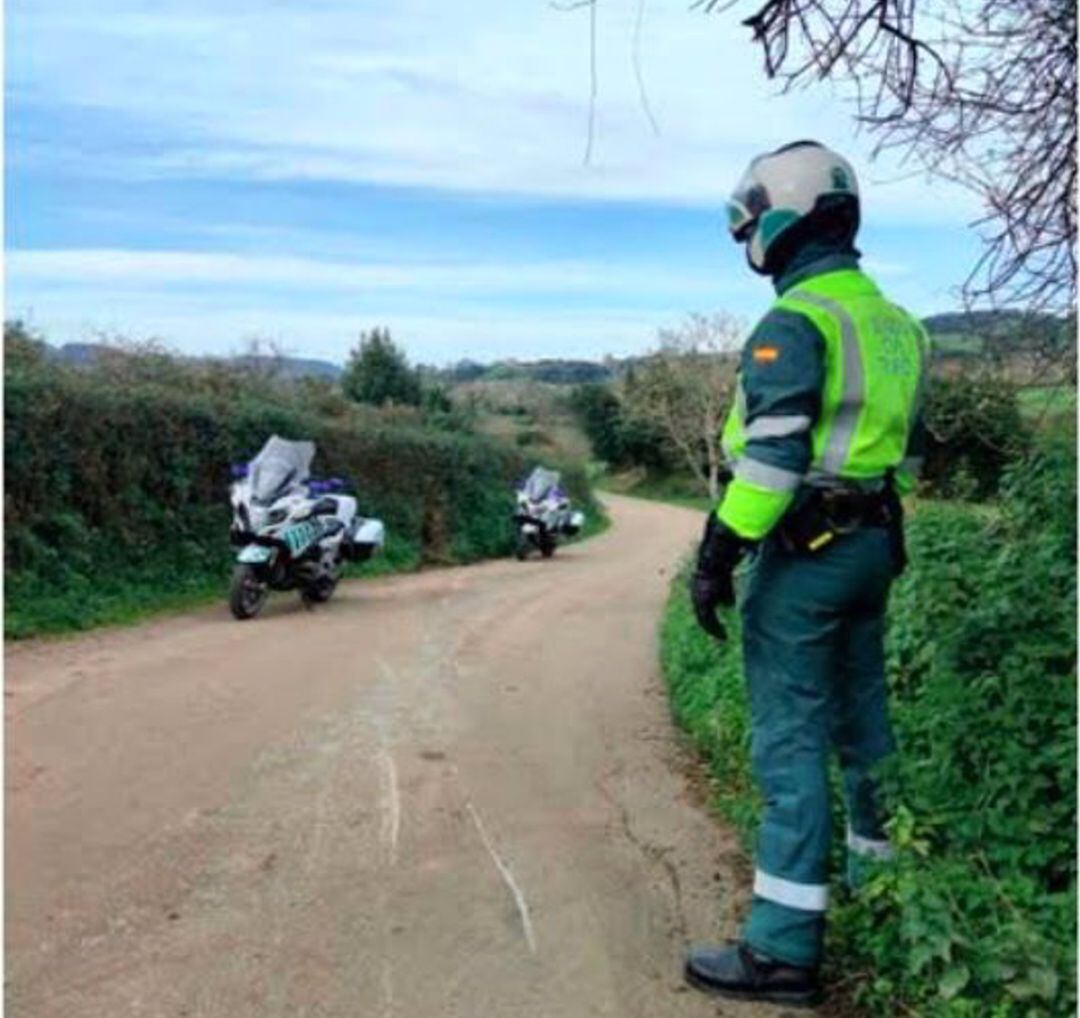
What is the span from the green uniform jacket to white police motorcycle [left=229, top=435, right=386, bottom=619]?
960 centimetres

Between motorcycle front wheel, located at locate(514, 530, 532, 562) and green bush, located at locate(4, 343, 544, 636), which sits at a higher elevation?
green bush, located at locate(4, 343, 544, 636)

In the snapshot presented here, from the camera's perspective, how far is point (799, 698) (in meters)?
4.19

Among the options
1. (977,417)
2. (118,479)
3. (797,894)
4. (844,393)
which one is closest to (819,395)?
(844,393)

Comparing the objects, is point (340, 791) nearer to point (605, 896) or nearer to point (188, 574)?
point (605, 896)

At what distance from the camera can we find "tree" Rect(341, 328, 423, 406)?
4947 centimetres

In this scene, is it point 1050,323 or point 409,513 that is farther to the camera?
point 409,513

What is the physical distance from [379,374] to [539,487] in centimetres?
2437

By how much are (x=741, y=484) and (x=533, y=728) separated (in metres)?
4.31

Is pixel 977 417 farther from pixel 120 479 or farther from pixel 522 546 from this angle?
pixel 522 546

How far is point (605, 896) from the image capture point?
16.3 ft

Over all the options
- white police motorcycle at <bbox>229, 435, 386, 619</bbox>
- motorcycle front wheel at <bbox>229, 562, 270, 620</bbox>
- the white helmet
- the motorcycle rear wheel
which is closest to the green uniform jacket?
the white helmet

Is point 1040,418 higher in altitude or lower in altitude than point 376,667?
higher

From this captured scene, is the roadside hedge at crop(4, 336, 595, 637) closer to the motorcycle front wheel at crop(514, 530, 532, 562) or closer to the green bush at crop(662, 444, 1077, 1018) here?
the motorcycle front wheel at crop(514, 530, 532, 562)

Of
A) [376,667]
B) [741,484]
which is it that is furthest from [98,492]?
[741,484]
